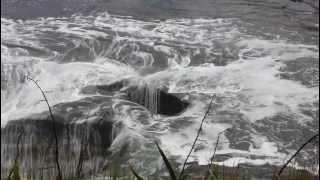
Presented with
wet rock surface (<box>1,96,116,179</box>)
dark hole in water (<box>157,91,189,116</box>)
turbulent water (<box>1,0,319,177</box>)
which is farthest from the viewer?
dark hole in water (<box>157,91,189,116</box>)

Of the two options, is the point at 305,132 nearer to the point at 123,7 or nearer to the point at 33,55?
the point at 33,55

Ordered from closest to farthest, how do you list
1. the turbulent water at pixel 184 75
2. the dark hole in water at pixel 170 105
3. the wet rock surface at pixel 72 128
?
the wet rock surface at pixel 72 128, the turbulent water at pixel 184 75, the dark hole in water at pixel 170 105

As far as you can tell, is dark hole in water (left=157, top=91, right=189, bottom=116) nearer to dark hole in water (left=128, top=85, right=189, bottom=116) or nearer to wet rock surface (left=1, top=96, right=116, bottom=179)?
dark hole in water (left=128, top=85, right=189, bottom=116)

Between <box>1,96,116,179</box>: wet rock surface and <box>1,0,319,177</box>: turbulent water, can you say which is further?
<box>1,0,319,177</box>: turbulent water

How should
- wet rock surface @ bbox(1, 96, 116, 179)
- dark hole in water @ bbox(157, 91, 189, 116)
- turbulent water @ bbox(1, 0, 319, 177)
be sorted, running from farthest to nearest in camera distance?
dark hole in water @ bbox(157, 91, 189, 116) < turbulent water @ bbox(1, 0, 319, 177) < wet rock surface @ bbox(1, 96, 116, 179)

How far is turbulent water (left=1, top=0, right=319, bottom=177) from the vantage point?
5941 mm

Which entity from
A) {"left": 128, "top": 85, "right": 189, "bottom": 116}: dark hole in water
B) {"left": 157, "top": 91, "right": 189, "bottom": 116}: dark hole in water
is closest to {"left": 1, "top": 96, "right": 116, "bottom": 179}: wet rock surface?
{"left": 128, "top": 85, "right": 189, "bottom": 116}: dark hole in water

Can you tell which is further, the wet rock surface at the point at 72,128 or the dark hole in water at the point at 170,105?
the dark hole in water at the point at 170,105

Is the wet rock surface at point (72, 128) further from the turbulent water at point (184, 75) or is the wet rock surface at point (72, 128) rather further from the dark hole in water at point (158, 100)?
the dark hole in water at point (158, 100)

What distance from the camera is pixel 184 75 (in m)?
7.95

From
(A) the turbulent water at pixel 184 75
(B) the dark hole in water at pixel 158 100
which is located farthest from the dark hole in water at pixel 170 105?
(A) the turbulent water at pixel 184 75

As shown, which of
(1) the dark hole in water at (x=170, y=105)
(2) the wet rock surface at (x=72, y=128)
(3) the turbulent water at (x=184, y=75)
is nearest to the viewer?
(2) the wet rock surface at (x=72, y=128)

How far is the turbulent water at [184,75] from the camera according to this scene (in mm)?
5941

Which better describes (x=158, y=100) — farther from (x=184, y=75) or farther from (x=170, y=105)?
(x=184, y=75)
